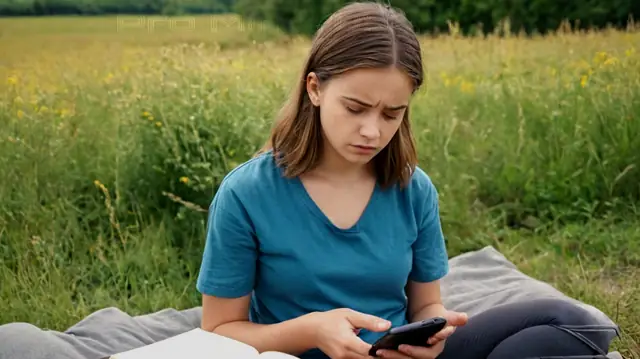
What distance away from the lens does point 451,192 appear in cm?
408

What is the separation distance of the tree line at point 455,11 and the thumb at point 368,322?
2.88 metres

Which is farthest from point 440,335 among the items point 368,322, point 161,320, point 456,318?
point 161,320

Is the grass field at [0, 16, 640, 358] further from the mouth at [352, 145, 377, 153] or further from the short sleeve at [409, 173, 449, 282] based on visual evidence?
the mouth at [352, 145, 377, 153]

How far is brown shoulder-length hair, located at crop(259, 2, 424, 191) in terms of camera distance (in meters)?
1.85

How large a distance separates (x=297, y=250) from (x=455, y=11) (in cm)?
456

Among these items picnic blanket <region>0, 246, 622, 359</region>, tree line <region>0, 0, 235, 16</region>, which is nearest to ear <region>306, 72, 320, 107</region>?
picnic blanket <region>0, 246, 622, 359</region>

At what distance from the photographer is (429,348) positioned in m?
1.89

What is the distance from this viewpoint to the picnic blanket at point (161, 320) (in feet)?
7.58

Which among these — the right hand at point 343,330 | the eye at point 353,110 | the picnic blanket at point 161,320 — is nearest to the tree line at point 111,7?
the picnic blanket at point 161,320

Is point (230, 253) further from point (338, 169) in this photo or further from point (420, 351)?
point (420, 351)

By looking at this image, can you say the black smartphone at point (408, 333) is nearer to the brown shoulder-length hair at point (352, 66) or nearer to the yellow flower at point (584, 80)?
the brown shoulder-length hair at point (352, 66)

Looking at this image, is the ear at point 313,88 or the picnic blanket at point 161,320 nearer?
the ear at point 313,88

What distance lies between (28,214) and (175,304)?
75cm

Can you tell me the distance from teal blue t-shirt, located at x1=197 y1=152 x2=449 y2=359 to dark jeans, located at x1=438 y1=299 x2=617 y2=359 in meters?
0.20
